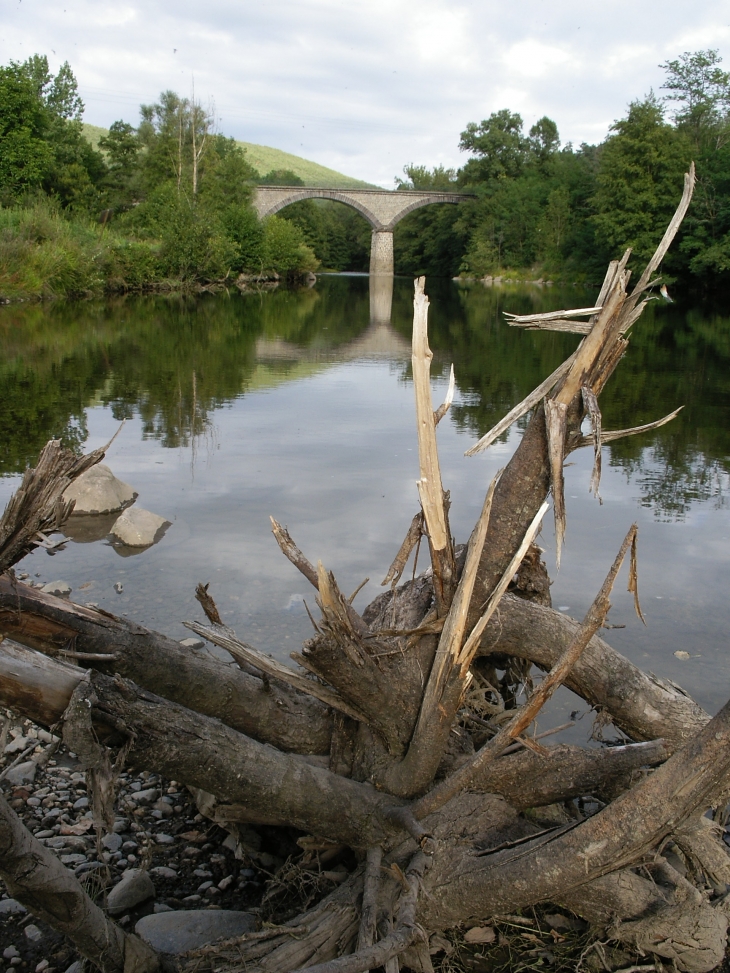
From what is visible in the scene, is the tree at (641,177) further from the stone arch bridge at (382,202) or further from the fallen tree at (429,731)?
the fallen tree at (429,731)

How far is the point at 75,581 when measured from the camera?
6656 millimetres

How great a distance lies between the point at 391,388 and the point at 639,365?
6510 mm

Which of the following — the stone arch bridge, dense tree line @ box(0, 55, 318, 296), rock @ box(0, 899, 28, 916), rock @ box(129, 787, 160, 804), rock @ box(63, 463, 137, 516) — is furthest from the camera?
the stone arch bridge

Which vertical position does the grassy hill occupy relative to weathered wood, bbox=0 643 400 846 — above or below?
above

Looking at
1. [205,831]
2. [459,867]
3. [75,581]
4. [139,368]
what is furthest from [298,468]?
[139,368]

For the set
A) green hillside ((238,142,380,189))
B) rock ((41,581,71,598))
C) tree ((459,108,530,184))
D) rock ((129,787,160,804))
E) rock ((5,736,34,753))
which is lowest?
rock ((129,787,160,804))

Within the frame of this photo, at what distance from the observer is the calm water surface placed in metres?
6.39

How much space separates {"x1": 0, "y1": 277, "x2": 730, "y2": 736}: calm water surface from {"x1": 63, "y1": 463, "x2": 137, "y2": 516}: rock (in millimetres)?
311

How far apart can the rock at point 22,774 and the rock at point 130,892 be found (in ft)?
3.10

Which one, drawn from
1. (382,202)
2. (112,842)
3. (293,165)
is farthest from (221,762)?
(293,165)

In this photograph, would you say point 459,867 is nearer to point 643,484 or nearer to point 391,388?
point 643,484

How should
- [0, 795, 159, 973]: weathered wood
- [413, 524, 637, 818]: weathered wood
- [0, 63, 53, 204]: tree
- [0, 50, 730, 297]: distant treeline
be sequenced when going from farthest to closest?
[0, 63, 53, 204]: tree < [0, 50, 730, 297]: distant treeline < [413, 524, 637, 818]: weathered wood < [0, 795, 159, 973]: weathered wood

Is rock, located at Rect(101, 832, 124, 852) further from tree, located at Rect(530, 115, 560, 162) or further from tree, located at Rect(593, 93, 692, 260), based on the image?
tree, located at Rect(530, 115, 560, 162)

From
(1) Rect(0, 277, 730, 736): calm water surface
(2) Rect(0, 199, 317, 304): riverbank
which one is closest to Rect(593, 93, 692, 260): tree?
(2) Rect(0, 199, 317, 304): riverbank
